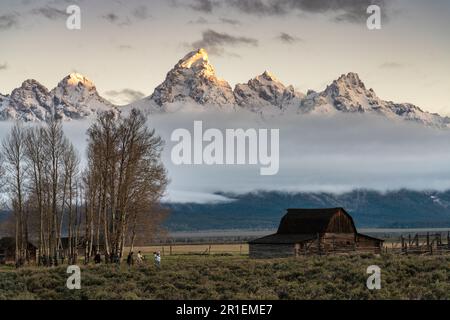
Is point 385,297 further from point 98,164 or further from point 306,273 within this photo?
point 98,164

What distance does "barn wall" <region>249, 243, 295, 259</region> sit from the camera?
81338 mm

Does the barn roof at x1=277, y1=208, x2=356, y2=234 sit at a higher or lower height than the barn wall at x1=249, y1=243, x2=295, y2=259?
higher

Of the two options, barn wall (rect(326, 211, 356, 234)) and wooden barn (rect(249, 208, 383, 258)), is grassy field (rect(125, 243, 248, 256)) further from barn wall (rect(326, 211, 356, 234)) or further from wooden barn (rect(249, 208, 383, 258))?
barn wall (rect(326, 211, 356, 234))

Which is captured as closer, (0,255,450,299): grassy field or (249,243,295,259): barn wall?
(0,255,450,299): grassy field

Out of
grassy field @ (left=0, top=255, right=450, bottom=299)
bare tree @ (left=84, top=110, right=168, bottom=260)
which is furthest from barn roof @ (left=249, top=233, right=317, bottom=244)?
grassy field @ (left=0, top=255, right=450, bottom=299)

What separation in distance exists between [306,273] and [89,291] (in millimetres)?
15042

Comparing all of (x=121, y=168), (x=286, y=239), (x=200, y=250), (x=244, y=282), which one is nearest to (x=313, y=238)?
(x=286, y=239)

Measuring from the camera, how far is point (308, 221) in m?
87.7

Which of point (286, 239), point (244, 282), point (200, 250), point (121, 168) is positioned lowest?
point (200, 250)

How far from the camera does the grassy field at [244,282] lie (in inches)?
1480

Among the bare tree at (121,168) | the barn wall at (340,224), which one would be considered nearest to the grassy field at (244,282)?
the bare tree at (121,168)

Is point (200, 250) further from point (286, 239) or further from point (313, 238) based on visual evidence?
point (313, 238)

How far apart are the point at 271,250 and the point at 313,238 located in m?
5.24
